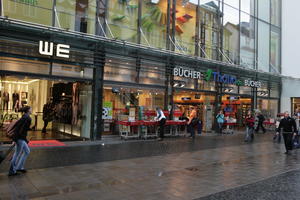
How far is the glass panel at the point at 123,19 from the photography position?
14870 mm

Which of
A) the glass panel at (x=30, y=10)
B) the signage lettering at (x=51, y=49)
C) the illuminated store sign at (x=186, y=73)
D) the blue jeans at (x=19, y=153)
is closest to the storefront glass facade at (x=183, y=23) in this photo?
the glass panel at (x=30, y=10)

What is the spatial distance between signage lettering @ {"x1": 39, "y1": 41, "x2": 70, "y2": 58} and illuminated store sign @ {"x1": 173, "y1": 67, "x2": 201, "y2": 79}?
258 inches

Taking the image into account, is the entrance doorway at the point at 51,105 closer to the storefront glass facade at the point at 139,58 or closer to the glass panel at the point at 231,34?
the storefront glass facade at the point at 139,58

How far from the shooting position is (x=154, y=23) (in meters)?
16.7

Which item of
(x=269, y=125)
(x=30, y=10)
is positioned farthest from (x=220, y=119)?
(x=30, y=10)

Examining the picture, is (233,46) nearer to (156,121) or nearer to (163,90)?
(163,90)

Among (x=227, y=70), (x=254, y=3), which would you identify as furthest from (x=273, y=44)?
(x=227, y=70)

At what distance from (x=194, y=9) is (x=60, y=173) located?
15182 mm

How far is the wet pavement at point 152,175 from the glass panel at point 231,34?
11.5 metres

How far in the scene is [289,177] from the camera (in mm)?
7305

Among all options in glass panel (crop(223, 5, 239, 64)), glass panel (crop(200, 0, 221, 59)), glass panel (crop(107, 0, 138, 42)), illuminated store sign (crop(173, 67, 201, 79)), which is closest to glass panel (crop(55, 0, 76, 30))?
glass panel (crop(107, 0, 138, 42))

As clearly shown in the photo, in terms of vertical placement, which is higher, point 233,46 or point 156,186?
point 233,46

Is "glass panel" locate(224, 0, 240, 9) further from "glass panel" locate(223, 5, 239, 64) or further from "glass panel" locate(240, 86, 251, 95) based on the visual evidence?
"glass panel" locate(240, 86, 251, 95)

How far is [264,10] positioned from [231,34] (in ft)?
19.4
